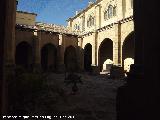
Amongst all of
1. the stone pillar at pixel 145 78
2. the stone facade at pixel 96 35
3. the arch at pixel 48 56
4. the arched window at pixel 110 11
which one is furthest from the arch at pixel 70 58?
the stone pillar at pixel 145 78

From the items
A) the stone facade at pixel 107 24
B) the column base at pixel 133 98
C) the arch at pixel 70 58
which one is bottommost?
the column base at pixel 133 98

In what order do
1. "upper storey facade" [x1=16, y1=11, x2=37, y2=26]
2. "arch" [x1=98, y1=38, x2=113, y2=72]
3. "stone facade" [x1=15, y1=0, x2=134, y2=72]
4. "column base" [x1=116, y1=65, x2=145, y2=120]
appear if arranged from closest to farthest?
"column base" [x1=116, y1=65, x2=145, y2=120] < "stone facade" [x1=15, y1=0, x2=134, y2=72] < "arch" [x1=98, y1=38, x2=113, y2=72] < "upper storey facade" [x1=16, y1=11, x2=37, y2=26]

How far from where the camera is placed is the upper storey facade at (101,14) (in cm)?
2811

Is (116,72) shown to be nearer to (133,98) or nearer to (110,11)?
Answer: (110,11)

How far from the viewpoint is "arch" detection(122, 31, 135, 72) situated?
2579cm

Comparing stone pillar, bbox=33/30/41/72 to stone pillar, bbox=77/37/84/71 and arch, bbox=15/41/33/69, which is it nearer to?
arch, bbox=15/41/33/69

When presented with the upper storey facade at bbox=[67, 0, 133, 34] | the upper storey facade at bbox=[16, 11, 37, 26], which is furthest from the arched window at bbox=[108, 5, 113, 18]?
the upper storey facade at bbox=[16, 11, 37, 26]

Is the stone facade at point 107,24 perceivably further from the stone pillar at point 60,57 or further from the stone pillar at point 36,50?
the stone pillar at point 36,50

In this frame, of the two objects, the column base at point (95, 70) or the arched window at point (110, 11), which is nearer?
the column base at point (95, 70)

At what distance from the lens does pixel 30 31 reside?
2855cm

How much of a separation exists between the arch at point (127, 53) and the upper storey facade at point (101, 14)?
3.00 metres

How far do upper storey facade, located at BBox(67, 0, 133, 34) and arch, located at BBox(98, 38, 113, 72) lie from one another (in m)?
2.70

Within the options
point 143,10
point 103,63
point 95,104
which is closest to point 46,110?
point 95,104

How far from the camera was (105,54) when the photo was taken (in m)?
31.7
